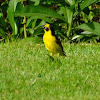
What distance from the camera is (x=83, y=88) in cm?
627

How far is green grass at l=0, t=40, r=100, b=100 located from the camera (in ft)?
19.8

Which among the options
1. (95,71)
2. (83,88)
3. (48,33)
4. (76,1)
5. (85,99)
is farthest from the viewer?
(76,1)

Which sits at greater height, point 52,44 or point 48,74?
point 52,44

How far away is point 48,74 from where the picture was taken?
692 centimetres

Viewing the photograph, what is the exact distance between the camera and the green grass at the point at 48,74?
6035 millimetres

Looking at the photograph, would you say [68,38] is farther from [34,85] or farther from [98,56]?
[34,85]

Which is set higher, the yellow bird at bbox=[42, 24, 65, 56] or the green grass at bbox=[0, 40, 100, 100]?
the yellow bird at bbox=[42, 24, 65, 56]

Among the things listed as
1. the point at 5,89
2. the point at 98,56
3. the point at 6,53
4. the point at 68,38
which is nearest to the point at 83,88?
the point at 5,89

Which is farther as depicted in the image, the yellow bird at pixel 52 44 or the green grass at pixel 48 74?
the yellow bird at pixel 52 44

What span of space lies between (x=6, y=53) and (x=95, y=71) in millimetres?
2182

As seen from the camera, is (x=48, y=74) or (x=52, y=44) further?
(x=52, y=44)

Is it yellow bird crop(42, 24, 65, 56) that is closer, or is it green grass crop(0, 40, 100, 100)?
green grass crop(0, 40, 100, 100)

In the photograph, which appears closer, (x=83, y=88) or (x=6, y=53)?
(x=83, y=88)

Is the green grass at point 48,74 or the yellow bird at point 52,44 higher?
the yellow bird at point 52,44
